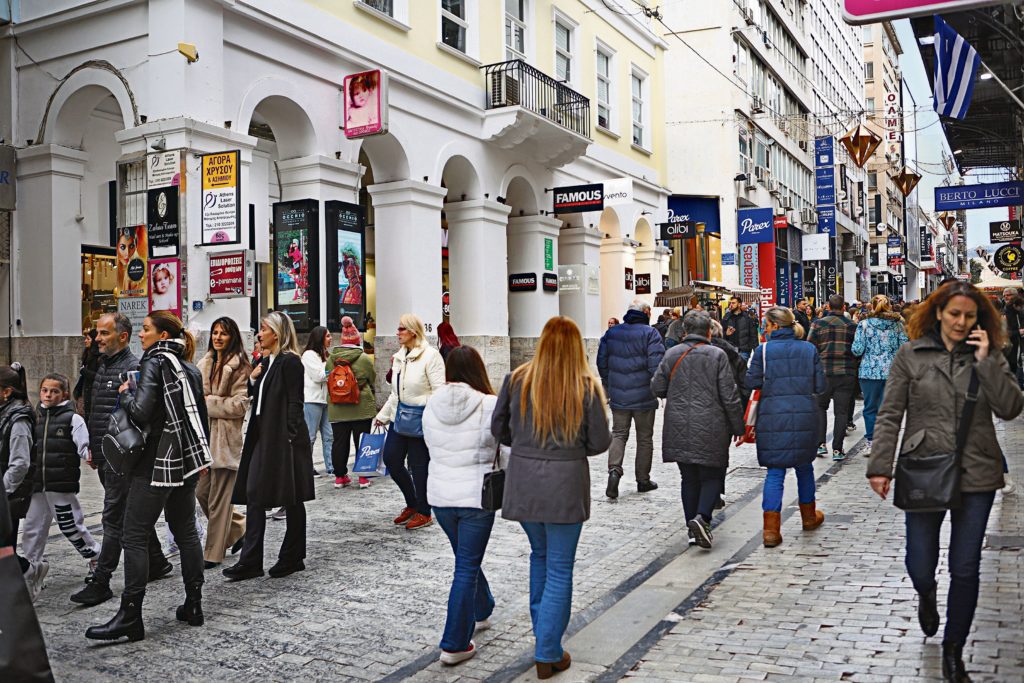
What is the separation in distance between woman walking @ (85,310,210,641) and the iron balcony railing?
14.6m

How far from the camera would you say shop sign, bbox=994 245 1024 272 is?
2431 centimetres

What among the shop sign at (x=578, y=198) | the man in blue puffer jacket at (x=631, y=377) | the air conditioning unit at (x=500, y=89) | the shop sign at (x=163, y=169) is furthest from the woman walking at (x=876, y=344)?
the shop sign at (x=578, y=198)

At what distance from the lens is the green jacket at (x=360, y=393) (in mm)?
10352

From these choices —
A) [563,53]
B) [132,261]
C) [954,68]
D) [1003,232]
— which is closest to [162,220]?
[132,261]

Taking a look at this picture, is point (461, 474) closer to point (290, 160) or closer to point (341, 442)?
point (341, 442)

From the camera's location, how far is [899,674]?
177 inches

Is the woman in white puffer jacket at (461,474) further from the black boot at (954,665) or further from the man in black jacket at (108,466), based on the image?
the man in black jacket at (108,466)

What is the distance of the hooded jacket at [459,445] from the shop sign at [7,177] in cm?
1203

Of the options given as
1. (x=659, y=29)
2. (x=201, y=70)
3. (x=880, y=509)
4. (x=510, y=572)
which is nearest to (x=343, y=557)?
(x=510, y=572)

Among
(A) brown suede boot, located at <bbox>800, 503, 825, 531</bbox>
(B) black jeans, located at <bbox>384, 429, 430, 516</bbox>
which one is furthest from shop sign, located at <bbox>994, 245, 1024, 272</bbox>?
(B) black jeans, located at <bbox>384, 429, 430, 516</bbox>

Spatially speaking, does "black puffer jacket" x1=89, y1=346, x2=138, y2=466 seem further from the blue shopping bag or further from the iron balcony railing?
the iron balcony railing

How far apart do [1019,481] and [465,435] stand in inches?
276

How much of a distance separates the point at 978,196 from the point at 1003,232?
668cm

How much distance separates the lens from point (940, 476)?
14.5 feet
